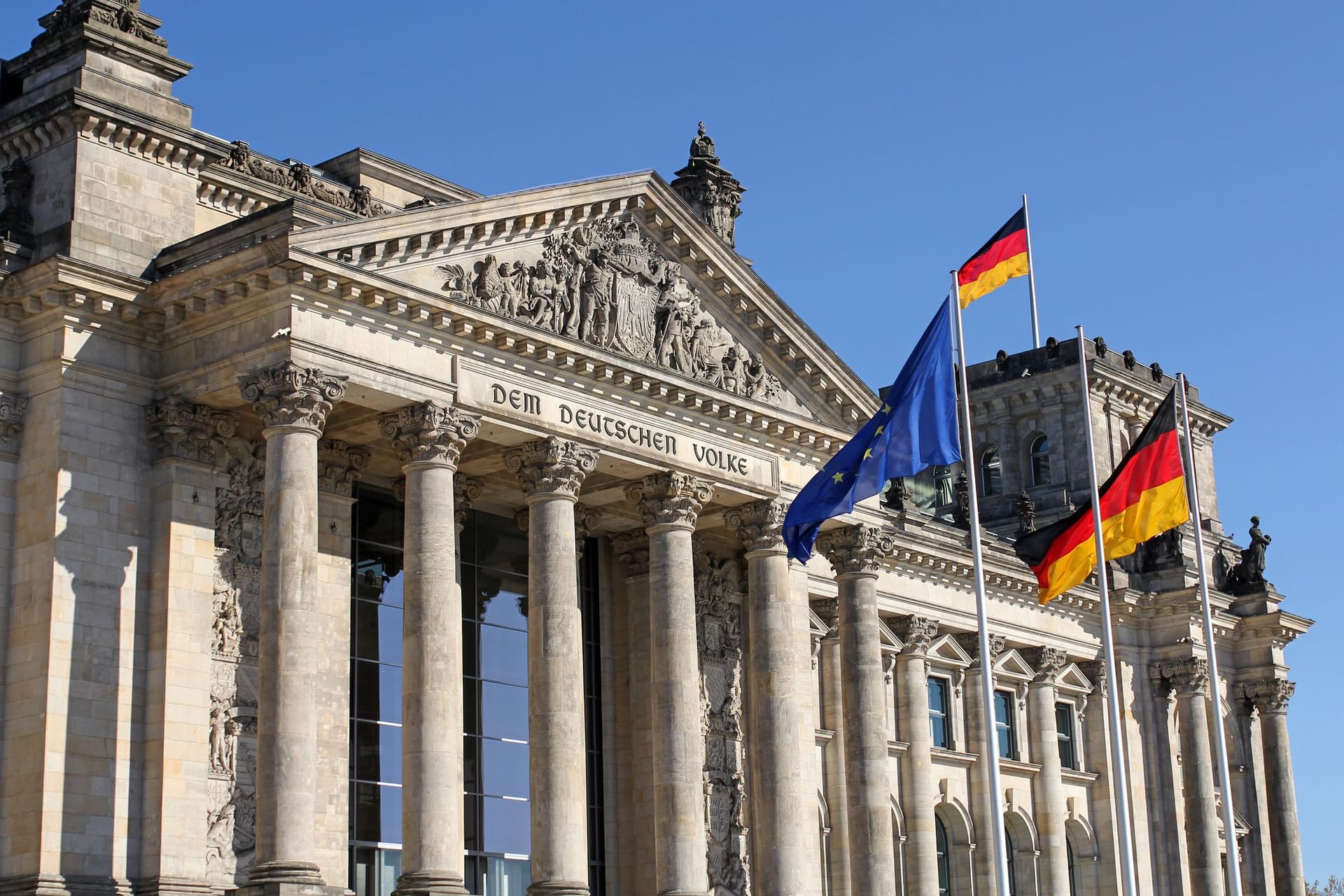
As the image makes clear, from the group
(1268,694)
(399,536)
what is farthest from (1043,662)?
(399,536)

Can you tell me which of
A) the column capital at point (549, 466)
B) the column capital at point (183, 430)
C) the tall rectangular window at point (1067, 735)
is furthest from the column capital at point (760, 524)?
the tall rectangular window at point (1067, 735)

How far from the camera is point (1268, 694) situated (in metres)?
63.9

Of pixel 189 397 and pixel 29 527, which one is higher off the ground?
pixel 189 397

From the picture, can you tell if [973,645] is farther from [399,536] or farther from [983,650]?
[983,650]

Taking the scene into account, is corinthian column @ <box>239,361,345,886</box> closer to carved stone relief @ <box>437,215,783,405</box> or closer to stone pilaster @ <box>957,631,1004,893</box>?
carved stone relief @ <box>437,215,783,405</box>

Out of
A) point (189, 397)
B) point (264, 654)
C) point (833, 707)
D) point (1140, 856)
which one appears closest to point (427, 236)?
point (189, 397)

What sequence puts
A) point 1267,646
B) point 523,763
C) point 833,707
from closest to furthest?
point 523,763 → point 833,707 → point 1267,646

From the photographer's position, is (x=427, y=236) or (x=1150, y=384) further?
(x=1150, y=384)

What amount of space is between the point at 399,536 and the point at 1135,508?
47.9 feet

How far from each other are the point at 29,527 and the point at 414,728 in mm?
7306

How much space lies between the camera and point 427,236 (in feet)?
120

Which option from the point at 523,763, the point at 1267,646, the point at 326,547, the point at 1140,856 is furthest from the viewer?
the point at 1267,646

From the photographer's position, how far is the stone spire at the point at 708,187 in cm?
5144

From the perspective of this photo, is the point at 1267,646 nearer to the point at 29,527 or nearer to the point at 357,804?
the point at 357,804
